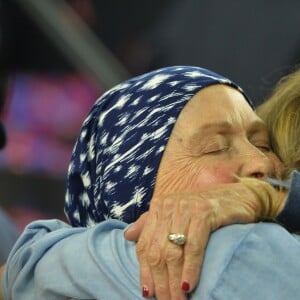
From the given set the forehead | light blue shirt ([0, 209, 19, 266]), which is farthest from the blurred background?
the forehead

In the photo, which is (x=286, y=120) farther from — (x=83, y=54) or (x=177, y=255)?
(x=83, y=54)

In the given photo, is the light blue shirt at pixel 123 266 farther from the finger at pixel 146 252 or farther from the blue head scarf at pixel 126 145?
the blue head scarf at pixel 126 145

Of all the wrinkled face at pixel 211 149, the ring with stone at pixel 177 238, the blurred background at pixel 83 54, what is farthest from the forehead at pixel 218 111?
the blurred background at pixel 83 54

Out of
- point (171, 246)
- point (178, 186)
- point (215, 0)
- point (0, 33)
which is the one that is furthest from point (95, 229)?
point (0, 33)

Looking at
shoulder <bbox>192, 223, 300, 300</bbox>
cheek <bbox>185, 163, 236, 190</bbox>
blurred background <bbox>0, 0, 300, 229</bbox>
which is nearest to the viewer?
shoulder <bbox>192, 223, 300, 300</bbox>

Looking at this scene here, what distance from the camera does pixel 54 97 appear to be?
3414mm

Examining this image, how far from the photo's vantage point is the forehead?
1476 millimetres

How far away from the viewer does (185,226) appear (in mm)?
1146

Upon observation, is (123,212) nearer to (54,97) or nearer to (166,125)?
(166,125)

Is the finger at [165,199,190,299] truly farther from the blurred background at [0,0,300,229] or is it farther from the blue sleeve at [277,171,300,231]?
the blurred background at [0,0,300,229]

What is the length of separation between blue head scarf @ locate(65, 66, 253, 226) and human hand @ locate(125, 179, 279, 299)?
0.23 m

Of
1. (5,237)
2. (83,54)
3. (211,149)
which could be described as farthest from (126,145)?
(83,54)

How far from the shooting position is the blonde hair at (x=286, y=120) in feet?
4.96

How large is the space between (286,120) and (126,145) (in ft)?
1.11
